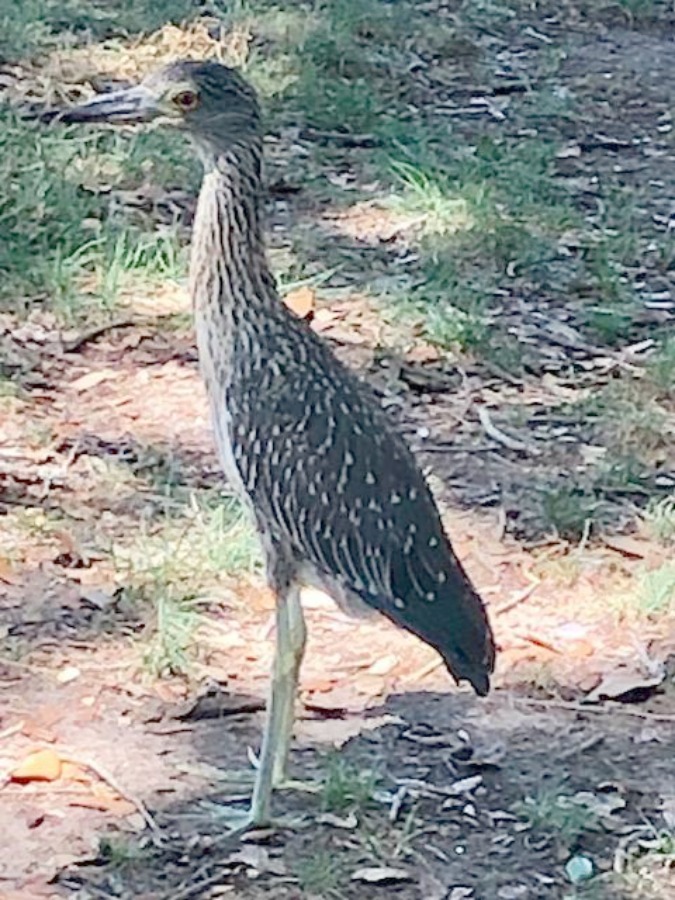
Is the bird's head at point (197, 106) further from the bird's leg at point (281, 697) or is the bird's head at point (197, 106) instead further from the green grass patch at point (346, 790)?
the green grass patch at point (346, 790)

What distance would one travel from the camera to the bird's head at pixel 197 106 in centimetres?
475

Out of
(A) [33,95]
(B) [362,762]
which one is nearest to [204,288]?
(B) [362,762]

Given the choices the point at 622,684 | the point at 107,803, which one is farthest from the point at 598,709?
the point at 107,803

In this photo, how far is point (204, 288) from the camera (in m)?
4.76

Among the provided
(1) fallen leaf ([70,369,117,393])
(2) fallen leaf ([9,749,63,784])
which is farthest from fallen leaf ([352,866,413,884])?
(1) fallen leaf ([70,369,117,393])

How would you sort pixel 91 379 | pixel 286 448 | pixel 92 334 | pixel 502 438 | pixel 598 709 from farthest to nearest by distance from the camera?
pixel 92 334, pixel 91 379, pixel 502 438, pixel 598 709, pixel 286 448

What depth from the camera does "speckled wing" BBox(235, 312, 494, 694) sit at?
457 centimetres

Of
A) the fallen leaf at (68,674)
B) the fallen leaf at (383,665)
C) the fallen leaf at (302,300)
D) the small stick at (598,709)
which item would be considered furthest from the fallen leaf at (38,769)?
the fallen leaf at (302,300)

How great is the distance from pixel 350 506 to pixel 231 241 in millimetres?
571

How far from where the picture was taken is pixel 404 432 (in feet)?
21.5

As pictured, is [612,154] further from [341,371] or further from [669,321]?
[341,371]

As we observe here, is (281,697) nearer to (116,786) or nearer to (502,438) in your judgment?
(116,786)

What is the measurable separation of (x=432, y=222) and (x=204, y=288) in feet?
10.9

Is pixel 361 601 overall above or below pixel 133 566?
above
